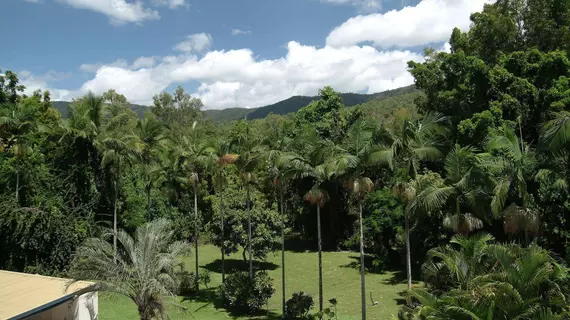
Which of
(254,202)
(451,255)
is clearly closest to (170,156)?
(254,202)

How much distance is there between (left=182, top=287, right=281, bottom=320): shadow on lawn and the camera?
18.4 metres

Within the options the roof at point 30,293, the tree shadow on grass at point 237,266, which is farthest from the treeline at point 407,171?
the roof at point 30,293

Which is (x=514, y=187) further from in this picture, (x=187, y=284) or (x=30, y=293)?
(x=30, y=293)

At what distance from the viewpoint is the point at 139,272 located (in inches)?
571

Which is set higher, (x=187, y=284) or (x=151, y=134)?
(x=151, y=134)

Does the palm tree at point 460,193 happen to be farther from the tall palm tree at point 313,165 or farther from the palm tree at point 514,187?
the tall palm tree at point 313,165

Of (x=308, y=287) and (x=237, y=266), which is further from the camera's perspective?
(x=237, y=266)

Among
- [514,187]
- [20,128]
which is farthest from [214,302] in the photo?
[20,128]

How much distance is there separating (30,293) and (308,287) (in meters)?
13.4

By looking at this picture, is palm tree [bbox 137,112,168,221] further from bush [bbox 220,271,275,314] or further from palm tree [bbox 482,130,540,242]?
palm tree [bbox 482,130,540,242]

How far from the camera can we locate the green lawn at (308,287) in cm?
1848

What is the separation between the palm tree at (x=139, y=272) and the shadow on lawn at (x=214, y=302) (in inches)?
182

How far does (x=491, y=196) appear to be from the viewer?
48.3 feet

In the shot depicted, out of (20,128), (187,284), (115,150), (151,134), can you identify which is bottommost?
(187,284)
